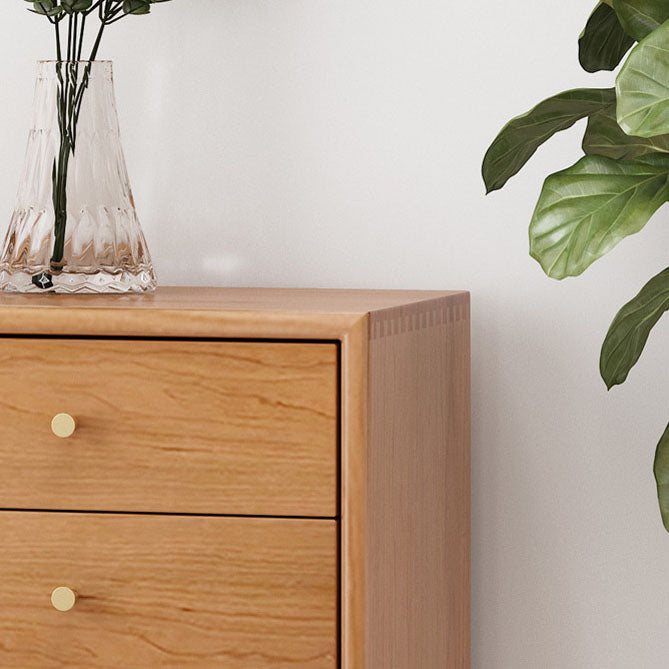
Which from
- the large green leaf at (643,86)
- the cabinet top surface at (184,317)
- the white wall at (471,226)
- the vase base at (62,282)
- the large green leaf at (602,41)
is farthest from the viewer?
the white wall at (471,226)

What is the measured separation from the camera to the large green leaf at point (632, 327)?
101 cm

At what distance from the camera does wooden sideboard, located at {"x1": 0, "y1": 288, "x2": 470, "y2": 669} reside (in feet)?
3.00

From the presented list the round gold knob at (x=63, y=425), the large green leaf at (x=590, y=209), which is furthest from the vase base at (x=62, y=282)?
the large green leaf at (x=590, y=209)

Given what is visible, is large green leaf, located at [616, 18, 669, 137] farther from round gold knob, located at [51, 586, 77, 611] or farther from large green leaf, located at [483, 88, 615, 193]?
round gold knob, located at [51, 586, 77, 611]

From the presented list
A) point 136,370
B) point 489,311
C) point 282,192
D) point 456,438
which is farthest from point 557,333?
point 136,370

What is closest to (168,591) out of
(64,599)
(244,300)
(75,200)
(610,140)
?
(64,599)

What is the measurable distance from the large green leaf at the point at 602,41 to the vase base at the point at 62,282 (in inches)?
21.7

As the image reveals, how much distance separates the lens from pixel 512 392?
1.37 metres

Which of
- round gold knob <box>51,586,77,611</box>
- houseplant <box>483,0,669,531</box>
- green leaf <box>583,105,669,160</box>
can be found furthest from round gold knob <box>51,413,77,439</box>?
green leaf <box>583,105,669,160</box>

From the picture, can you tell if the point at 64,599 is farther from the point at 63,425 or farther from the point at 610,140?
the point at 610,140

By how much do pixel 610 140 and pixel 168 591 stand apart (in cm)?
59

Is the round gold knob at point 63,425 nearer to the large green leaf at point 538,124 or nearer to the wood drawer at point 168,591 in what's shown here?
the wood drawer at point 168,591

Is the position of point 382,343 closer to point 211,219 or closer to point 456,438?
point 456,438

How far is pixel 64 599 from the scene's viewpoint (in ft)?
3.11
